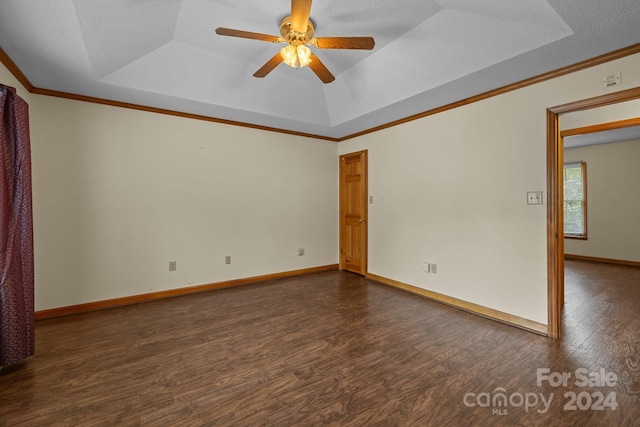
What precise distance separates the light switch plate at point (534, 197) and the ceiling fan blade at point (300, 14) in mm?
2621

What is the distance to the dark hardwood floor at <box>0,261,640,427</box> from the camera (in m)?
1.65

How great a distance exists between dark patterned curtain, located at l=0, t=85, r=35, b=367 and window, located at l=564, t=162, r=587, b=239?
30.2 feet

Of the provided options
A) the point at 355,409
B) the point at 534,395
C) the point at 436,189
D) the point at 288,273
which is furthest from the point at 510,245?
the point at 288,273

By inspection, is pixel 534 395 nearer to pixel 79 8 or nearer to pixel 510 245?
pixel 510 245

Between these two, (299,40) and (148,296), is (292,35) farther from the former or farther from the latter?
(148,296)

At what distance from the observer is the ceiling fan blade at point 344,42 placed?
209 centimetres

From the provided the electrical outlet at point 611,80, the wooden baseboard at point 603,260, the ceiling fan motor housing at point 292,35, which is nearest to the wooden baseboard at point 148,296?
the ceiling fan motor housing at point 292,35

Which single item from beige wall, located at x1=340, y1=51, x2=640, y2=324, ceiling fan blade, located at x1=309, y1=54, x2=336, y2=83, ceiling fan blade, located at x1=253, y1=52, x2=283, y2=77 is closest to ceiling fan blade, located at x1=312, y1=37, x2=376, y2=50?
ceiling fan blade, located at x1=309, y1=54, x2=336, y2=83

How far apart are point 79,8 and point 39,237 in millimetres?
2419

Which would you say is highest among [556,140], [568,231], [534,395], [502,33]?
[502,33]

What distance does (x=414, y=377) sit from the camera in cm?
199

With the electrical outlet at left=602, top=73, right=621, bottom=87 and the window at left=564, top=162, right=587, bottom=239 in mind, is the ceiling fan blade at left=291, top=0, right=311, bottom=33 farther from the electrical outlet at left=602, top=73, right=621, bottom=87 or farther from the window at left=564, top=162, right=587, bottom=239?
the window at left=564, top=162, right=587, bottom=239

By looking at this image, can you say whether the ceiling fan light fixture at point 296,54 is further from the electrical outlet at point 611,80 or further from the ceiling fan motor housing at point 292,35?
the electrical outlet at point 611,80

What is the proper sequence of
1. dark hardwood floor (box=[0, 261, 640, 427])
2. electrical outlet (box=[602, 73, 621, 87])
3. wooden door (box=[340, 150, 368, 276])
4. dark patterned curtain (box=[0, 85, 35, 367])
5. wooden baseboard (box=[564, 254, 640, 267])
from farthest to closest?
wooden baseboard (box=[564, 254, 640, 267]) < wooden door (box=[340, 150, 368, 276]) < electrical outlet (box=[602, 73, 621, 87]) < dark patterned curtain (box=[0, 85, 35, 367]) < dark hardwood floor (box=[0, 261, 640, 427])
